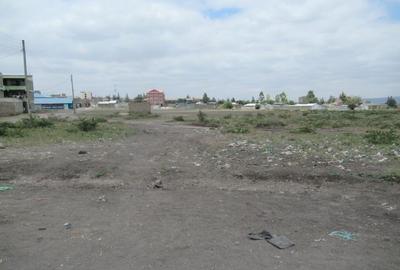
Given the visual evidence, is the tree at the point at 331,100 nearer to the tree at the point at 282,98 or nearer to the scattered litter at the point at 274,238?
the tree at the point at 282,98

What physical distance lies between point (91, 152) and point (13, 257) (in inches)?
352

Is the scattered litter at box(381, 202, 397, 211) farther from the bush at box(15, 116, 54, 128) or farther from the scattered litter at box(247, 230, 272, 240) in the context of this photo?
the bush at box(15, 116, 54, 128)

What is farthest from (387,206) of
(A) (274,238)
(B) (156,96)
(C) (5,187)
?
(B) (156,96)

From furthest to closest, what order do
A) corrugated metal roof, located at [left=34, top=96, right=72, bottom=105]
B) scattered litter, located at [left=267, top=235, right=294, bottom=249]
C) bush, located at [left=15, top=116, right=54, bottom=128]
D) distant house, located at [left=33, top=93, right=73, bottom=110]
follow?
corrugated metal roof, located at [left=34, top=96, right=72, bottom=105], distant house, located at [left=33, top=93, right=73, bottom=110], bush, located at [left=15, top=116, right=54, bottom=128], scattered litter, located at [left=267, top=235, right=294, bottom=249]

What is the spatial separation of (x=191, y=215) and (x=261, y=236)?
141 centimetres

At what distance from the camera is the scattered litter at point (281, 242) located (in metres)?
5.02

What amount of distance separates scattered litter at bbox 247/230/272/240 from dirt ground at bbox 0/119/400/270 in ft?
0.35

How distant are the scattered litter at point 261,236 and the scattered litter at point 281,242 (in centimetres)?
A: 9

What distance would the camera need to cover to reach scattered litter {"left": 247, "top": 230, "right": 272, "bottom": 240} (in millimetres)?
5312

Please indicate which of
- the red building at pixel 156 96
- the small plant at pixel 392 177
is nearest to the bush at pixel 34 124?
the small plant at pixel 392 177

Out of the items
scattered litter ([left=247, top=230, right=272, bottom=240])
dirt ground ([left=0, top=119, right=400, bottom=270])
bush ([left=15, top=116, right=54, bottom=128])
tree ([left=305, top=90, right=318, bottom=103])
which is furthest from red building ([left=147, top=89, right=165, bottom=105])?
scattered litter ([left=247, top=230, right=272, bottom=240])

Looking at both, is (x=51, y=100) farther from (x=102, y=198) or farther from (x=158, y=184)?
(x=102, y=198)

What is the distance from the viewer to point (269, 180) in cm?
902

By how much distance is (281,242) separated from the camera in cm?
512
